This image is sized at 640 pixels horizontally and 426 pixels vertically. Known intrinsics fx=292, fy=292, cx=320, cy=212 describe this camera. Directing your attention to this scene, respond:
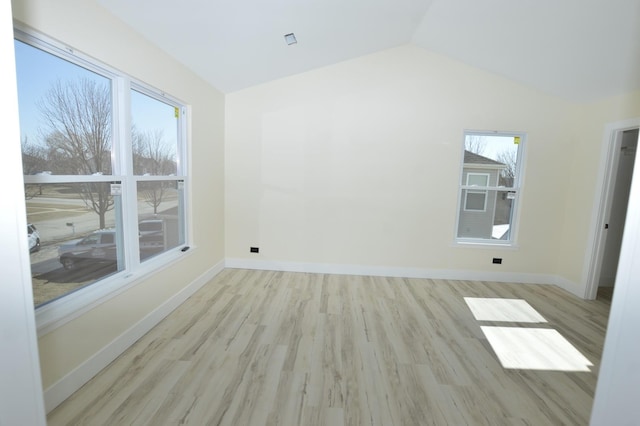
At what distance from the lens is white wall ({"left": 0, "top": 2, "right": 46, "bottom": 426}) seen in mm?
717

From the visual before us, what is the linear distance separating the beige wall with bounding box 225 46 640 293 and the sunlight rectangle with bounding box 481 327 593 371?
148 centimetres

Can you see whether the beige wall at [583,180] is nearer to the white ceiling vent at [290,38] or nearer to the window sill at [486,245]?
the window sill at [486,245]

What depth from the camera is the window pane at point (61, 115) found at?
164 centimetres

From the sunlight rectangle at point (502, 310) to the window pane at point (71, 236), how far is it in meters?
3.52

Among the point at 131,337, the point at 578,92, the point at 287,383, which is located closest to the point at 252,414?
the point at 287,383

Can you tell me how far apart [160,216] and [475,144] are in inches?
160

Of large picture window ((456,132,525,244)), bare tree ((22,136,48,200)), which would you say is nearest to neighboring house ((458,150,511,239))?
large picture window ((456,132,525,244))

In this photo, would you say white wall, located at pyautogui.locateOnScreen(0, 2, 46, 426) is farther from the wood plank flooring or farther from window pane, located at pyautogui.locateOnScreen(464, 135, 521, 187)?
window pane, located at pyautogui.locateOnScreen(464, 135, 521, 187)

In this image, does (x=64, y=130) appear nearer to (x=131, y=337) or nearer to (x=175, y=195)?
(x=175, y=195)

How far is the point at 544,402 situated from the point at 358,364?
124 centimetres

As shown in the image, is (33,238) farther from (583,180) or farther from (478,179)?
(583,180)

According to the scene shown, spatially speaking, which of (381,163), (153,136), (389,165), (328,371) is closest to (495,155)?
(389,165)

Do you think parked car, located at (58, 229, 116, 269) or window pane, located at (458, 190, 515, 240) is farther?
window pane, located at (458, 190, 515, 240)

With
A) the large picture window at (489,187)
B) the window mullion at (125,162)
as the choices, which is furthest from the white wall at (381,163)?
the window mullion at (125,162)
